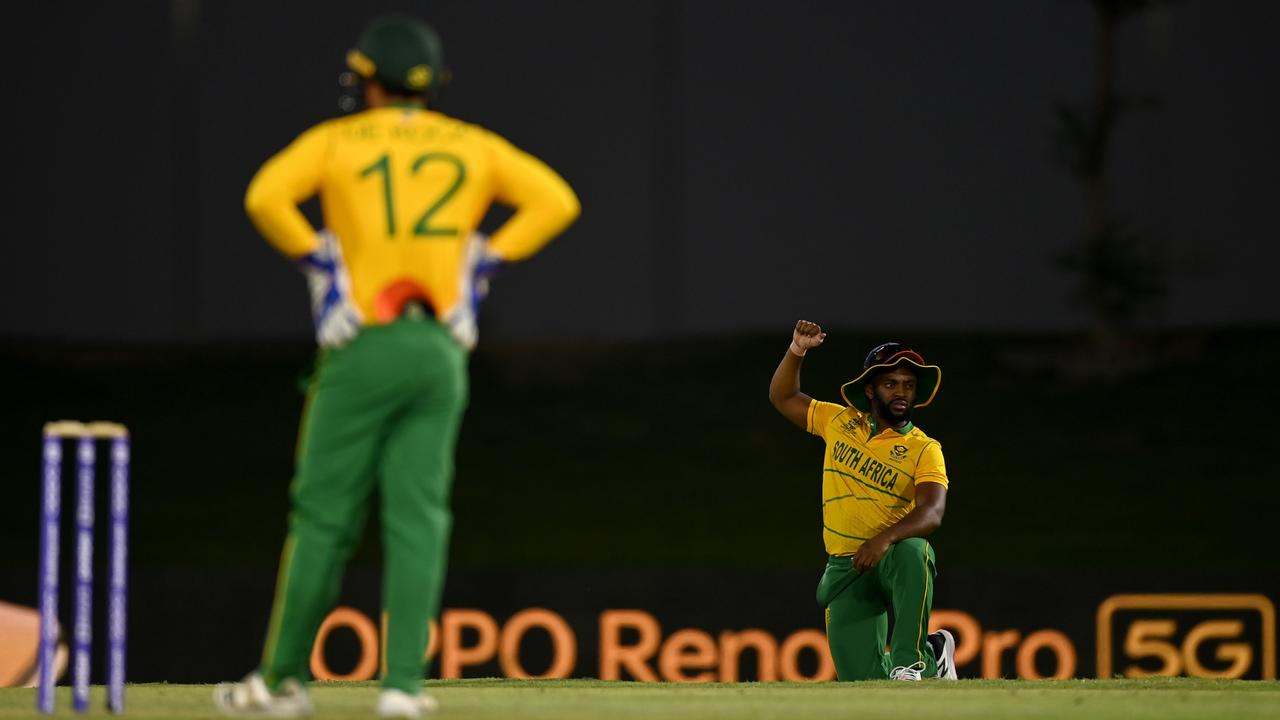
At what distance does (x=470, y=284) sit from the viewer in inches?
161

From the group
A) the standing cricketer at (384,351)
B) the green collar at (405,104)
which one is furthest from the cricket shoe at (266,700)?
the green collar at (405,104)

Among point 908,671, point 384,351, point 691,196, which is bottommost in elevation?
point 908,671

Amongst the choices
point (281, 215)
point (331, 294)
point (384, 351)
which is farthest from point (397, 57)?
point (384, 351)

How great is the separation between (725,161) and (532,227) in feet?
39.6

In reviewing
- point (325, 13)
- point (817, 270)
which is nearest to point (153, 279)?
point (325, 13)

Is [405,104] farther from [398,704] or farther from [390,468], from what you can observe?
[398,704]

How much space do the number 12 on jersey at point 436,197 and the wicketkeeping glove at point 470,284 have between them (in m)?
0.07

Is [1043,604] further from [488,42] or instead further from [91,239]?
[91,239]

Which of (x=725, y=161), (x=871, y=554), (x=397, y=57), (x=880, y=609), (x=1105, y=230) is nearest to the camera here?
(x=397, y=57)

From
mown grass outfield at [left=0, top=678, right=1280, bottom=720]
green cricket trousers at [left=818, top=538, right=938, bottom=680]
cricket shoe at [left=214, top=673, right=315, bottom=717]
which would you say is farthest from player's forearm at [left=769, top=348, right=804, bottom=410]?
cricket shoe at [left=214, top=673, right=315, bottom=717]

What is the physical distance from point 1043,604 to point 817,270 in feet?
22.7

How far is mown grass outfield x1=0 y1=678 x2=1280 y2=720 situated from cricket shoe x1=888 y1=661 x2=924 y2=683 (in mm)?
1056

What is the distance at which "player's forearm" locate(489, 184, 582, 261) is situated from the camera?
4.14 m

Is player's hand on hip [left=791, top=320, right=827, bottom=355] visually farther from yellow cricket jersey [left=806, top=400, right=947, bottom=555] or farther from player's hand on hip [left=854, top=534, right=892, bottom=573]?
player's hand on hip [left=854, top=534, right=892, bottom=573]
